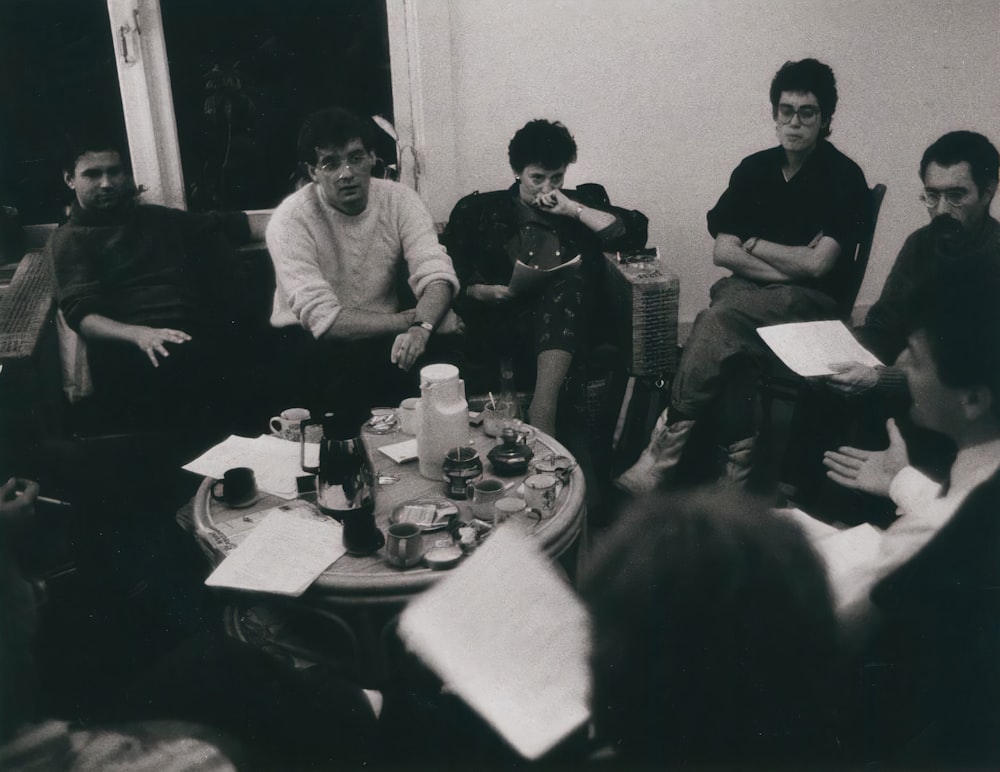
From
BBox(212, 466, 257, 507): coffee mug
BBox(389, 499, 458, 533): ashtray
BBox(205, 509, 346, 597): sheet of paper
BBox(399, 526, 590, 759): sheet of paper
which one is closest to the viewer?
BBox(399, 526, 590, 759): sheet of paper

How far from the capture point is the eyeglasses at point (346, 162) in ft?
8.66

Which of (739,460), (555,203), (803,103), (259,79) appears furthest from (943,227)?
(259,79)

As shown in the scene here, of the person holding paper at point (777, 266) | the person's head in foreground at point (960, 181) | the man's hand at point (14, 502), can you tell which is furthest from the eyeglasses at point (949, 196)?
the man's hand at point (14, 502)

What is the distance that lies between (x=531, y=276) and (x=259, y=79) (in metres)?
1.21

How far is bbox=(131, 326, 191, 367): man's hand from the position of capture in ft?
8.32

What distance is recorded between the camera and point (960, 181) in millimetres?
2371

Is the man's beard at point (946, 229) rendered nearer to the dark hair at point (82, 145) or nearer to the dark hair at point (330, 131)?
the dark hair at point (330, 131)

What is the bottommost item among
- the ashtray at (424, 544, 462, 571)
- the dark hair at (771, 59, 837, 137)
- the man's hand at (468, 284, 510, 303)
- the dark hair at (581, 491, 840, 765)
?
the ashtray at (424, 544, 462, 571)

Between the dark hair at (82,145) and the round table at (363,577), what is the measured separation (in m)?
1.26

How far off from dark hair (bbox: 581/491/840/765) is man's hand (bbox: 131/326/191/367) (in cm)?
199

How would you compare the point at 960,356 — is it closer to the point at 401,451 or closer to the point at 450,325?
the point at 401,451

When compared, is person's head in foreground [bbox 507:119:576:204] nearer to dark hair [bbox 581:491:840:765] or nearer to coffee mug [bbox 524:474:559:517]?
coffee mug [bbox 524:474:559:517]

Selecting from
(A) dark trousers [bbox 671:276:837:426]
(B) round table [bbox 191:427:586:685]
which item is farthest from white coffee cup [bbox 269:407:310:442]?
(A) dark trousers [bbox 671:276:837:426]

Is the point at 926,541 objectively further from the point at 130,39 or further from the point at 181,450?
the point at 130,39
